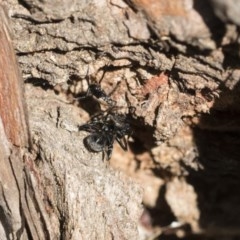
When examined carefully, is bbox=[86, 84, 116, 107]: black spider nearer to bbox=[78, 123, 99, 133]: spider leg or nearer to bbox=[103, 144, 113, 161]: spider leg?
bbox=[78, 123, 99, 133]: spider leg

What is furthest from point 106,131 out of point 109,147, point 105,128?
point 109,147

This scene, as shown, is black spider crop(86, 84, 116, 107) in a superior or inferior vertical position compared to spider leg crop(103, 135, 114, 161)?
superior

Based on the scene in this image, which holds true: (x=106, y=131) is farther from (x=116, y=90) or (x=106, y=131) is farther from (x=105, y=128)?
(x=116, y=90)

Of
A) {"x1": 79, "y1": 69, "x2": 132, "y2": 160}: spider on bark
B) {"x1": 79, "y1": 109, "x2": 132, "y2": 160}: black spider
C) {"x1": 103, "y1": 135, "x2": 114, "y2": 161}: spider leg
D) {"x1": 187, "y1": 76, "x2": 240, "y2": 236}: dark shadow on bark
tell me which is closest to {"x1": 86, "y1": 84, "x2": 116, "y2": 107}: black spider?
{"x1": 79, "y1": 69, "x2": 132, "y2": 160}: spider on bark

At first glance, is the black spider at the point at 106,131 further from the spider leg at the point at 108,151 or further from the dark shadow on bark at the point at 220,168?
the dark shadow on bark at the point at 220,168

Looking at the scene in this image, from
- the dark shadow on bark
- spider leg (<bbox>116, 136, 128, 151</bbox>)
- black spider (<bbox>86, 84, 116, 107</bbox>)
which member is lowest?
the dark shadow on bark

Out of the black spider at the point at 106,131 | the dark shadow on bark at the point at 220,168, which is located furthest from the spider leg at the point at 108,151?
the dark shadow on bark at the point at 220,168

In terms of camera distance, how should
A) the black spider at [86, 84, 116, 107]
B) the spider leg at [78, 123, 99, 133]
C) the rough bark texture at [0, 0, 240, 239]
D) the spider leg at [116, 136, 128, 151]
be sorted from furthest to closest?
the spider leg at [116, 136, 128, 151] < the spider leg at [78, 123, 99, 133] < the black spider at [86, 84, 116, 107] < the rough bark texture at [0, 0, 240, 239]
